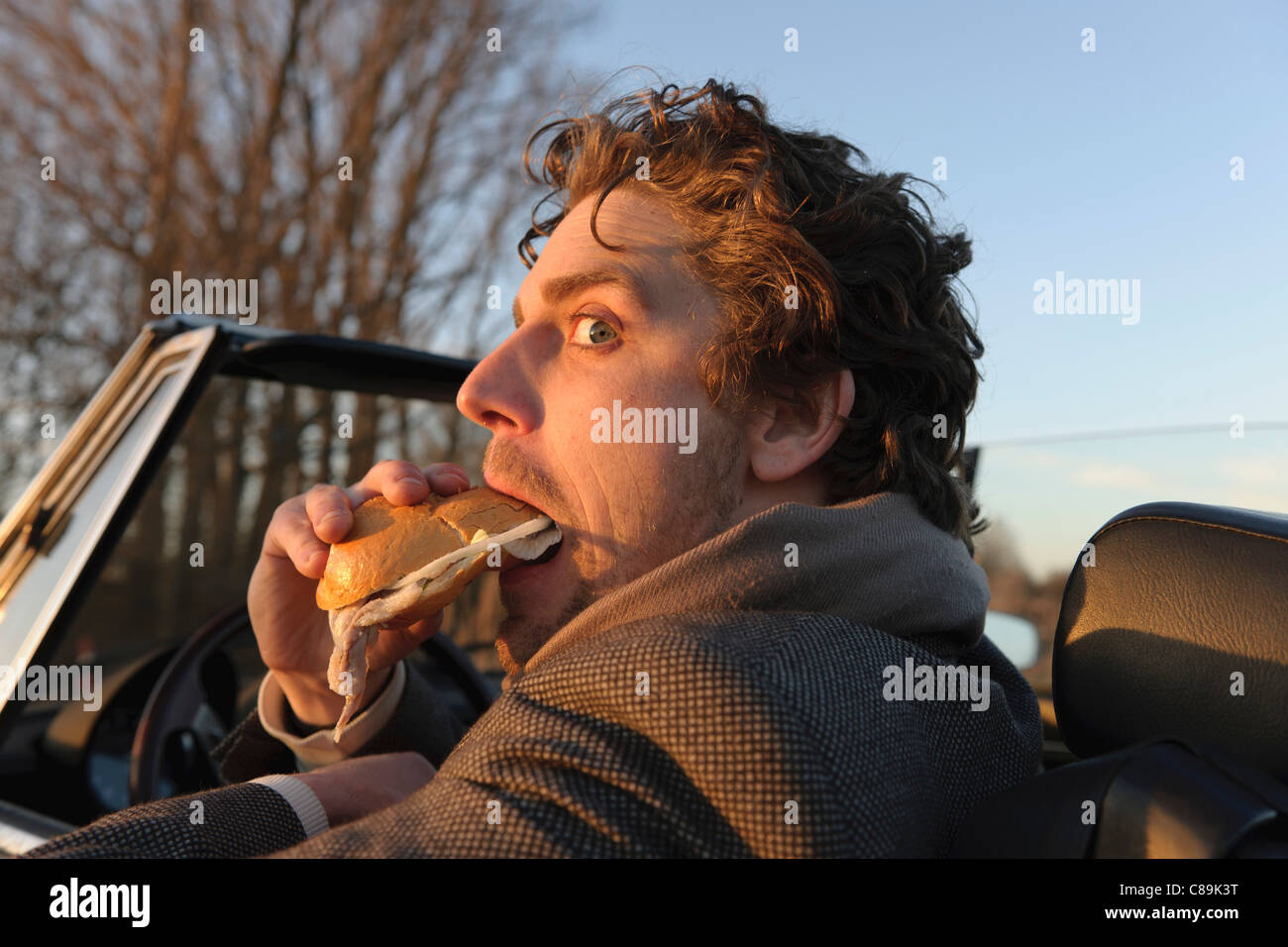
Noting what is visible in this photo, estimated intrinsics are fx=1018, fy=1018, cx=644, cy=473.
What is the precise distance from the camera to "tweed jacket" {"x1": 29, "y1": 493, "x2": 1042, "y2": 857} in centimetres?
137

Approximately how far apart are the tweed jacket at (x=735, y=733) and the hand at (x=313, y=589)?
1.72ft

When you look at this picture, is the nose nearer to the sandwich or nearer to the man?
the man

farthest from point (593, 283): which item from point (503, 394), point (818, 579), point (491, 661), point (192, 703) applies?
point (491, 661)

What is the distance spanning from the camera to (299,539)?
2.29 m

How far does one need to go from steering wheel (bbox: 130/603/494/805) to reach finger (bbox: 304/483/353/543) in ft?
3.76

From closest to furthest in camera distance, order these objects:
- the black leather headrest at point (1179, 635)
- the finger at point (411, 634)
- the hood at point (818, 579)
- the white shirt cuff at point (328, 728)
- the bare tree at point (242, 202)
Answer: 1. the black leather headrest at point (1179, 635)
2. the hood at point (818, 579)
3. the finger at point (411, 634)
4. the white shirt cuff at point (328, 728)
5. the bare tree at point (242, 202)

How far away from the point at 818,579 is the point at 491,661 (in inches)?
93.7

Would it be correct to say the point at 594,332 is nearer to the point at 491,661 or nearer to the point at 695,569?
the point at 695,569

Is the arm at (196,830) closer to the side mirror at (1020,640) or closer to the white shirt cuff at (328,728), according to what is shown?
the white shirt cuff at (328,728)

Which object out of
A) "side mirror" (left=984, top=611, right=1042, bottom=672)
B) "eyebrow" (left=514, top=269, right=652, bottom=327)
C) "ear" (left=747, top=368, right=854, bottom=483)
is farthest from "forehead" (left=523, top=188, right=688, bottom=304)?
"side mirror" (left=984, top=611, right=1042, bottom=672)

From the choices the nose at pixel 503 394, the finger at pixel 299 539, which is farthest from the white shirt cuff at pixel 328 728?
the nose at pixel 503 394

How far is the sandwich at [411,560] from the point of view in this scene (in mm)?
2039
